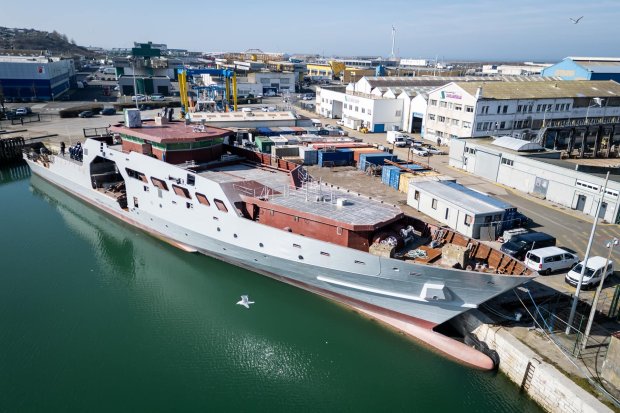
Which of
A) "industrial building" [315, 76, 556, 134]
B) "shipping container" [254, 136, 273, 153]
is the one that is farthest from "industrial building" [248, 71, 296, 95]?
"shipping container" [254, 136, 273, 153]

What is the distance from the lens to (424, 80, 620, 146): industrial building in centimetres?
4256

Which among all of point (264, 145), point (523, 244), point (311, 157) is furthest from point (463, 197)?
point (264, 145)

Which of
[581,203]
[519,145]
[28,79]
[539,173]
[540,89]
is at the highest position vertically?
[540,89]

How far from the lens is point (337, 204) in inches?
723

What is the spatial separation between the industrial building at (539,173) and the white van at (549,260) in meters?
5.90

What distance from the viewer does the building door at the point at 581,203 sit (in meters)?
26.0

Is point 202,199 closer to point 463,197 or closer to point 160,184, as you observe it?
point 160,184

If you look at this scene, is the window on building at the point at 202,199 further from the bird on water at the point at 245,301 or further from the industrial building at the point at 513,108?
the industrial building at the point at 513,108

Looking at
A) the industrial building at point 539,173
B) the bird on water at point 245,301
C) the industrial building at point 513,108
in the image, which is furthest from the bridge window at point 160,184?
the industrial building at point 513,108

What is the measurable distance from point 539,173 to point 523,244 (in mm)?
11845

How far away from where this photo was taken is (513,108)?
1720 inches

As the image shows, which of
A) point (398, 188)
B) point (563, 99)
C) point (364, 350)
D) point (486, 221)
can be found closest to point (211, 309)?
point (364, 350)

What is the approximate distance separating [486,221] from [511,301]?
21.4ft

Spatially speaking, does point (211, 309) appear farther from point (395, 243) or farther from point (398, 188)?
point (398, 188)
